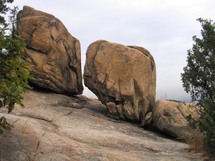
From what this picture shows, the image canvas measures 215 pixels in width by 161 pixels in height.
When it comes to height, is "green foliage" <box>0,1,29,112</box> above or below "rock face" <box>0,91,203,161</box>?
above

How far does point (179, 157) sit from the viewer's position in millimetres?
9000

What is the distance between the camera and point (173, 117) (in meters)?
14.3

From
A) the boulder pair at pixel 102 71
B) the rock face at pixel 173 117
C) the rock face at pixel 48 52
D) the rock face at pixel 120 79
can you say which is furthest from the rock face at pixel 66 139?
the rock face at pixel 173 117

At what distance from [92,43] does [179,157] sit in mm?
9476

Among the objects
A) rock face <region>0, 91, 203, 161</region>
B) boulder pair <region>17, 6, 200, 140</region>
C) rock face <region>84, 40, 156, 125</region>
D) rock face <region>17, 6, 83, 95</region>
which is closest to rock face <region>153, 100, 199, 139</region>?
boulder pair <region>17, 6, 200, 140</region>

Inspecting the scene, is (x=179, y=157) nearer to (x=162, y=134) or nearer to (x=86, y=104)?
(x=162, y=134)

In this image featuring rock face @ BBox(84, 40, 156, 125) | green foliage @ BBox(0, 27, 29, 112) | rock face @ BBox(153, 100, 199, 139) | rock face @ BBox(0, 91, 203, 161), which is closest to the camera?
green foliage @ BBox(0, 27, 29, 112)

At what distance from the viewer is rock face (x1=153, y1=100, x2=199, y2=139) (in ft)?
45.2

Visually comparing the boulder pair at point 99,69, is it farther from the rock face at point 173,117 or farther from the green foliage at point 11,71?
the green foliage at point 11,71

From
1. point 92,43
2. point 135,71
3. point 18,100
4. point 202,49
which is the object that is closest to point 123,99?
point 135,71

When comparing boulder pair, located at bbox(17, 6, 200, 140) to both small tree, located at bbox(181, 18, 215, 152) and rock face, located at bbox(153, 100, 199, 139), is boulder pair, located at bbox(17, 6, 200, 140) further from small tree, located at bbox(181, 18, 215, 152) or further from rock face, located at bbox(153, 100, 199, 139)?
small tree, located at bbox(181, 18, 215, 152)

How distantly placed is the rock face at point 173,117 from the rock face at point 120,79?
75 centimetres

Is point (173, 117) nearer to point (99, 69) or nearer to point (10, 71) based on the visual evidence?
point (99, 69)

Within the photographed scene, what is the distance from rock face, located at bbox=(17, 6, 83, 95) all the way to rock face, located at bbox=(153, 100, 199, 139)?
507 cm
